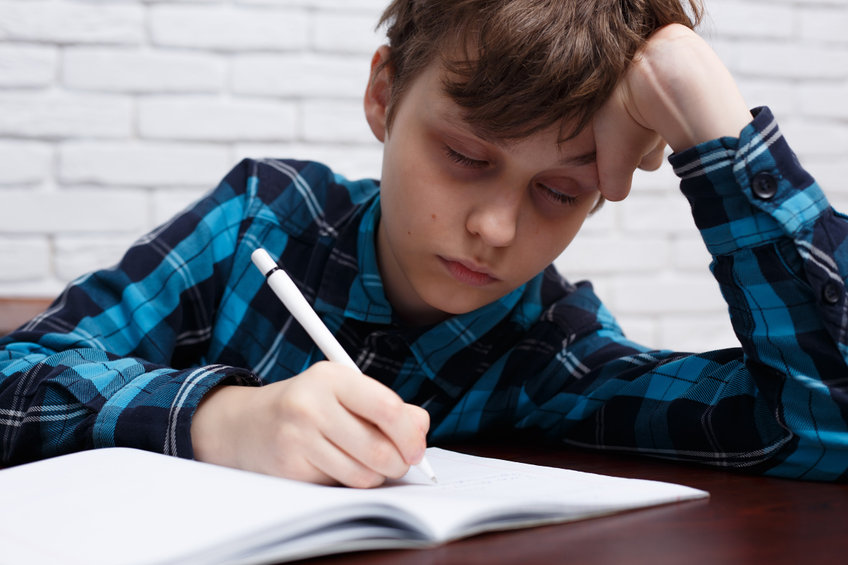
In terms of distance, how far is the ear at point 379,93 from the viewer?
3.01ft

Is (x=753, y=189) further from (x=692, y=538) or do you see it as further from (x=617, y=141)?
(x=692, y=538)

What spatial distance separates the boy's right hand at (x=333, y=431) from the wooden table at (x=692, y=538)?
10cm

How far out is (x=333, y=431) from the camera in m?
0.52

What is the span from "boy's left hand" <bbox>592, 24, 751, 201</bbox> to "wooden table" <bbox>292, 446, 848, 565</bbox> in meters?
0.31

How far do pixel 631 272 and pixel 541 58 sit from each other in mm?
957

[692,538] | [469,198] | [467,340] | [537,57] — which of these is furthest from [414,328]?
[692,538]

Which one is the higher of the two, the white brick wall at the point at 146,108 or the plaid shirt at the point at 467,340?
the white brick wall at the point at 146,108

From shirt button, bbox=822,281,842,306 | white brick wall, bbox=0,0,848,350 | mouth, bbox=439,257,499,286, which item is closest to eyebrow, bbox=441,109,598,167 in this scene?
mouth, bbox=439,257,499,286

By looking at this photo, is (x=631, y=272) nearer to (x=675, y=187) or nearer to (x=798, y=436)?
(x=675, y=187)

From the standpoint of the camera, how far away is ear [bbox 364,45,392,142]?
3.01 ft

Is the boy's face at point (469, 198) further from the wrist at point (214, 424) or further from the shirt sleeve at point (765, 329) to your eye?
the wrist at point (214, 424)

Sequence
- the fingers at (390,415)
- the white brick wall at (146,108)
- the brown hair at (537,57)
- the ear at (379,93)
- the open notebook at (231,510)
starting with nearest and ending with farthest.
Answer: the open notebook at (231,510), the fingers at (390,415), the brown hair at (537,57), the ear at (379,93), the white brick wall at (146,108)

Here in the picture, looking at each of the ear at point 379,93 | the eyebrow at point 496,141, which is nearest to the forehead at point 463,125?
the eyebrow at point 496,141

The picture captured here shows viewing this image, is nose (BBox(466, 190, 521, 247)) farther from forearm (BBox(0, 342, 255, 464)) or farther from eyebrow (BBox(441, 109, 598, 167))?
forearm (BBox(0, 342, 255, 464))
